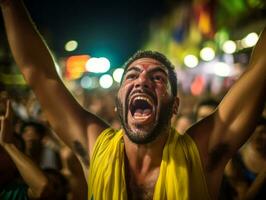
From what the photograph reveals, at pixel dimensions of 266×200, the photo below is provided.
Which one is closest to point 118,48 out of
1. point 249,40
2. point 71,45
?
point 71,45

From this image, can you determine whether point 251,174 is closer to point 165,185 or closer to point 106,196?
point 165,185

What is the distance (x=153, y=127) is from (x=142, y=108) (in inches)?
5.6

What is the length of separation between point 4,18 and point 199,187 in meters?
Answer: 1.77

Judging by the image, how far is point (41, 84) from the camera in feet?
9.57

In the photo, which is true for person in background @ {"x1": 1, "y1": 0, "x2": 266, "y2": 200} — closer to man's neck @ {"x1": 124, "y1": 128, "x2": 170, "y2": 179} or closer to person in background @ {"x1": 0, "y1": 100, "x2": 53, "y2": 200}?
man's neck @ {"x1": 124, "y1": 128, "x2": 170, "y2": 179}

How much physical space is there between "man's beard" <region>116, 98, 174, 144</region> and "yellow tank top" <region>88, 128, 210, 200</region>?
119 mm

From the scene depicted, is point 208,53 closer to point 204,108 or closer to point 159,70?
point 204,108

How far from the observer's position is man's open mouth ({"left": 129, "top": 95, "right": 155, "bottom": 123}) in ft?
8.72

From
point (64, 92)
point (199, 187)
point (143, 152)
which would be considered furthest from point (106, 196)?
point (64, 92)

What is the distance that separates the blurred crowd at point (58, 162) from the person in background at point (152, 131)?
0.31m

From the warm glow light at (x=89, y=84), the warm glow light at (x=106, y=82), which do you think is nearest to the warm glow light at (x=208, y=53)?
the warm glow light at (x=106, y=82)

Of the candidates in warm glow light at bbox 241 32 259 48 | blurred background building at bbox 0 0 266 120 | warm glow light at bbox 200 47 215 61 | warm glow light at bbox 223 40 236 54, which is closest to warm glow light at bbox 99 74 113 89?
blurred background building at bbox 0 0 266 120

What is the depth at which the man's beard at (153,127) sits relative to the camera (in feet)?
8.77

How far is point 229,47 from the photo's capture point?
13.4 metres
